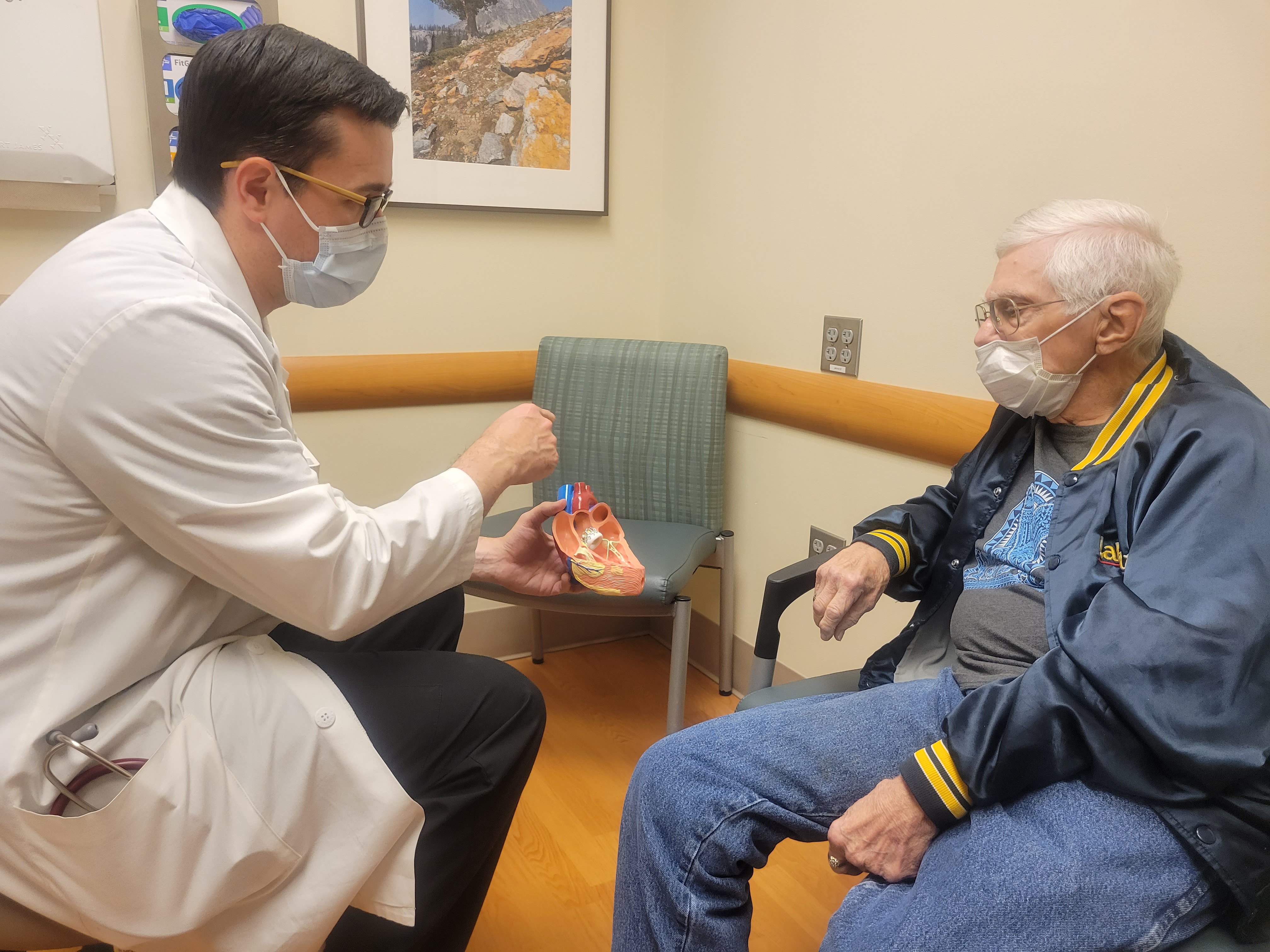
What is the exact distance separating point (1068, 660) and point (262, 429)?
3.21 feet

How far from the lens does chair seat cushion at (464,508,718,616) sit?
1.90 metres

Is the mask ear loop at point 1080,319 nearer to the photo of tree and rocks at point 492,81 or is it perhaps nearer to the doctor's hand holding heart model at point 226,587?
the doctor's hand holding heart model at point 226,587

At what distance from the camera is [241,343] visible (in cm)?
102

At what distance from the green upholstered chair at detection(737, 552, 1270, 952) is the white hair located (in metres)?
0.56

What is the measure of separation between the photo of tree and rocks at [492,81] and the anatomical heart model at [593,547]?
3.78 feet

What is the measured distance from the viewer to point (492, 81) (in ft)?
7.49

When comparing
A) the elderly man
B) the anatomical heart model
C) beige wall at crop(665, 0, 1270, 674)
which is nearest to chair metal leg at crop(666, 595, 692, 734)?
the anatomical heart model

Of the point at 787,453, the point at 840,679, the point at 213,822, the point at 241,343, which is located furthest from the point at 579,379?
the point at 213,822

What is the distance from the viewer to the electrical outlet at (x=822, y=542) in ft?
6.74

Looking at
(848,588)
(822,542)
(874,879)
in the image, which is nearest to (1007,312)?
(848,588)

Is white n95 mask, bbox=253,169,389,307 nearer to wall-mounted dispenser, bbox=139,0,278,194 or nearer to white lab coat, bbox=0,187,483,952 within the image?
white lab coat, bbox=0,187,483,952

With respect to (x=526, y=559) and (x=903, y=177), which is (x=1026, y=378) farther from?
(x=526, y=559)

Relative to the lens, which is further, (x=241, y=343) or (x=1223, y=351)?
(x=1223, y=351)

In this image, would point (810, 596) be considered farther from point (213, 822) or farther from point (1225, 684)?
point (213, 822)
